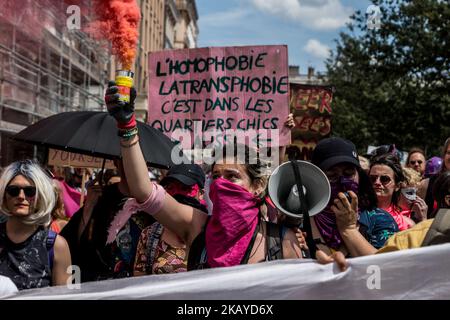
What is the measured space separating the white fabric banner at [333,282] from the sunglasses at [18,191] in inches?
35.9

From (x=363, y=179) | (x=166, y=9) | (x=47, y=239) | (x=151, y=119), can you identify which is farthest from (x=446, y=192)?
(x=166, y=9)

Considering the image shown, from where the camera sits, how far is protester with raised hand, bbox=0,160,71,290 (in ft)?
9.84

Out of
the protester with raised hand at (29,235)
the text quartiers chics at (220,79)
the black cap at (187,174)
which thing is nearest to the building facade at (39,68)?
the text quartiers chics at (220,79)

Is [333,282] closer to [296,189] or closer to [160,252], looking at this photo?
[296,189]

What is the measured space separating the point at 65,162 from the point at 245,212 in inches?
179

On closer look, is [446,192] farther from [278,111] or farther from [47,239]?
[278,111]

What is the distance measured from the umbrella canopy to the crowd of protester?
0.27 metres

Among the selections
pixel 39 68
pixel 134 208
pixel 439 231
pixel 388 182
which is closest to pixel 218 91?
pixel 388 182

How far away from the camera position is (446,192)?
306 cm

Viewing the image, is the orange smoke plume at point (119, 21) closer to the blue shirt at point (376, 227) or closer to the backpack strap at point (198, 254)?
the backpack strap at point (198, 254)

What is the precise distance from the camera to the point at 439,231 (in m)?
2.50

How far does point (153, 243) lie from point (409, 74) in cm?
1601

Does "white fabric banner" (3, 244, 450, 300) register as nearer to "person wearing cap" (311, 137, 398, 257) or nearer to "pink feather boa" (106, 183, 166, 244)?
"person wearing cap" (311, 137, 398, 257)

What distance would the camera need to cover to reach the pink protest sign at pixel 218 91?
204 inches
